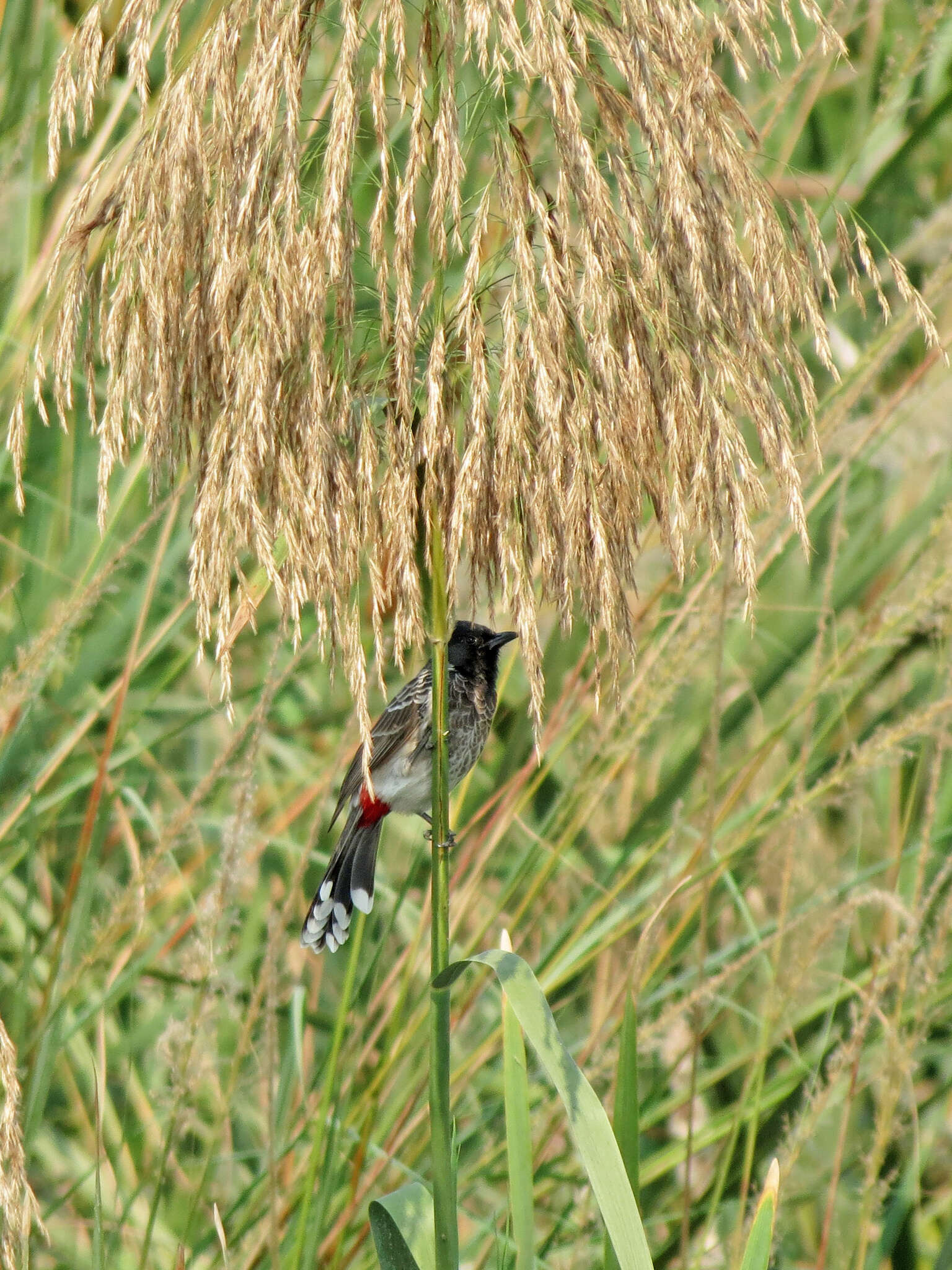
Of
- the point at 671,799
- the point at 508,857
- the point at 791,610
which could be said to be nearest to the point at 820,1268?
the point at 671,799

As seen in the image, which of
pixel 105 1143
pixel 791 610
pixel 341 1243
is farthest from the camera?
pixel 791 610

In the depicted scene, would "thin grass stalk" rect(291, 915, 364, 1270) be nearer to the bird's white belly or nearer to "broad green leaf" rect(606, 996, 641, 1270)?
"broad green leaf" rect(606, 996, 641, 1270)

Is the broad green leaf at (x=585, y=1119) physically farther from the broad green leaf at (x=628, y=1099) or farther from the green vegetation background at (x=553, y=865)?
the green vegetation background at (x=553, y=865)

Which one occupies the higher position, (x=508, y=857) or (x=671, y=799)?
(x=671, y=799)

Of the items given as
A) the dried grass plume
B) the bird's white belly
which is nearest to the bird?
the bird's white belly

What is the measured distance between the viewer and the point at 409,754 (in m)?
2.89

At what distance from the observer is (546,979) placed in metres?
Result: 2.41

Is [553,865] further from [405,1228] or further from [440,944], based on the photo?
[440,944]

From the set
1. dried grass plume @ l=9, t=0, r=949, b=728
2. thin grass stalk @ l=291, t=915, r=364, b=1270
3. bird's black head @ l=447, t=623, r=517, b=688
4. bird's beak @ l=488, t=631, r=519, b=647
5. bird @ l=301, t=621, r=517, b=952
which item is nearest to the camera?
dried grass plume @ l=9, t=0, r=949, b=728

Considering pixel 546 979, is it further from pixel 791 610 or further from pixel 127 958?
pixel 791 610

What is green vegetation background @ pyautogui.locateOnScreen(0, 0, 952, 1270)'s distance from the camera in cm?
208

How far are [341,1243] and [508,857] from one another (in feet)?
4.00

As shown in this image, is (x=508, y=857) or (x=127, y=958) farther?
(x=508, y=857)

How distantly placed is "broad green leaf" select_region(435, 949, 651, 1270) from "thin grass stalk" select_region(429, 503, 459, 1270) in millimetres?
38
